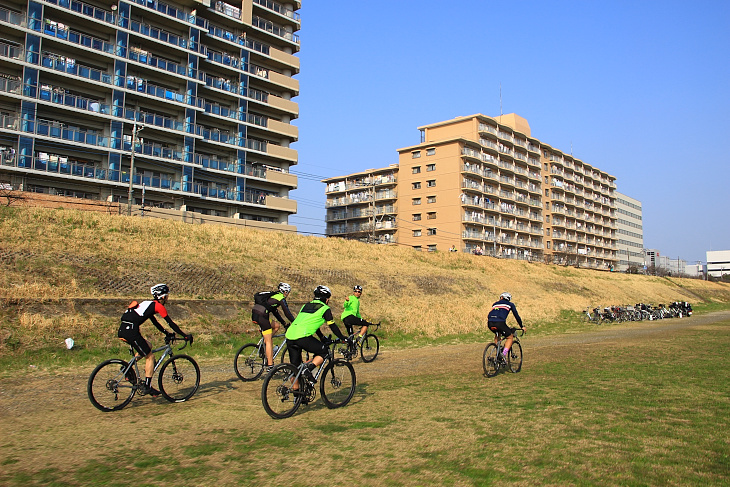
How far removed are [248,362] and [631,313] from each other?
35260 mm

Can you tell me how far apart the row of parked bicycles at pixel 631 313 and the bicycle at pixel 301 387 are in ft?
99.0

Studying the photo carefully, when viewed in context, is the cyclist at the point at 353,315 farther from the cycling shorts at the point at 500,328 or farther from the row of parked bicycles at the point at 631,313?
the row of parked bicycles at the point at 631,313

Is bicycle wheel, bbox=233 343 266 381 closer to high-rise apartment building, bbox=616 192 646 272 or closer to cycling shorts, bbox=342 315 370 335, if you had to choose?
cycling shorts, bbox=342 315 370 335

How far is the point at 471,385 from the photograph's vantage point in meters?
9.80

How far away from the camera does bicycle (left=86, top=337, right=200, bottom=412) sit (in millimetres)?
A: 7645

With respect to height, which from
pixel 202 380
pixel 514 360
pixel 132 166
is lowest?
pixel 202 380

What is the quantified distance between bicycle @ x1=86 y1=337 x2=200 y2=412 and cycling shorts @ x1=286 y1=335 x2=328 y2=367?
7.32 ft

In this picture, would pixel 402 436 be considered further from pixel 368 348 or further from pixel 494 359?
pixel 368 348

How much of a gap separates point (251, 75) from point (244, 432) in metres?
49.7

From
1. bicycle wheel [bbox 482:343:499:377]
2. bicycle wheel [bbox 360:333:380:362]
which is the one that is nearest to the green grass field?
bicycle wheel [bbox 482:343:499:377]

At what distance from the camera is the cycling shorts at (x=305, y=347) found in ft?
24.9

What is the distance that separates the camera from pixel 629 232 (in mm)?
135500

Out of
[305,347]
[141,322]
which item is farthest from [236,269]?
[305,347]

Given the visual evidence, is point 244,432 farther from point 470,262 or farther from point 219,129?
point 219,129
